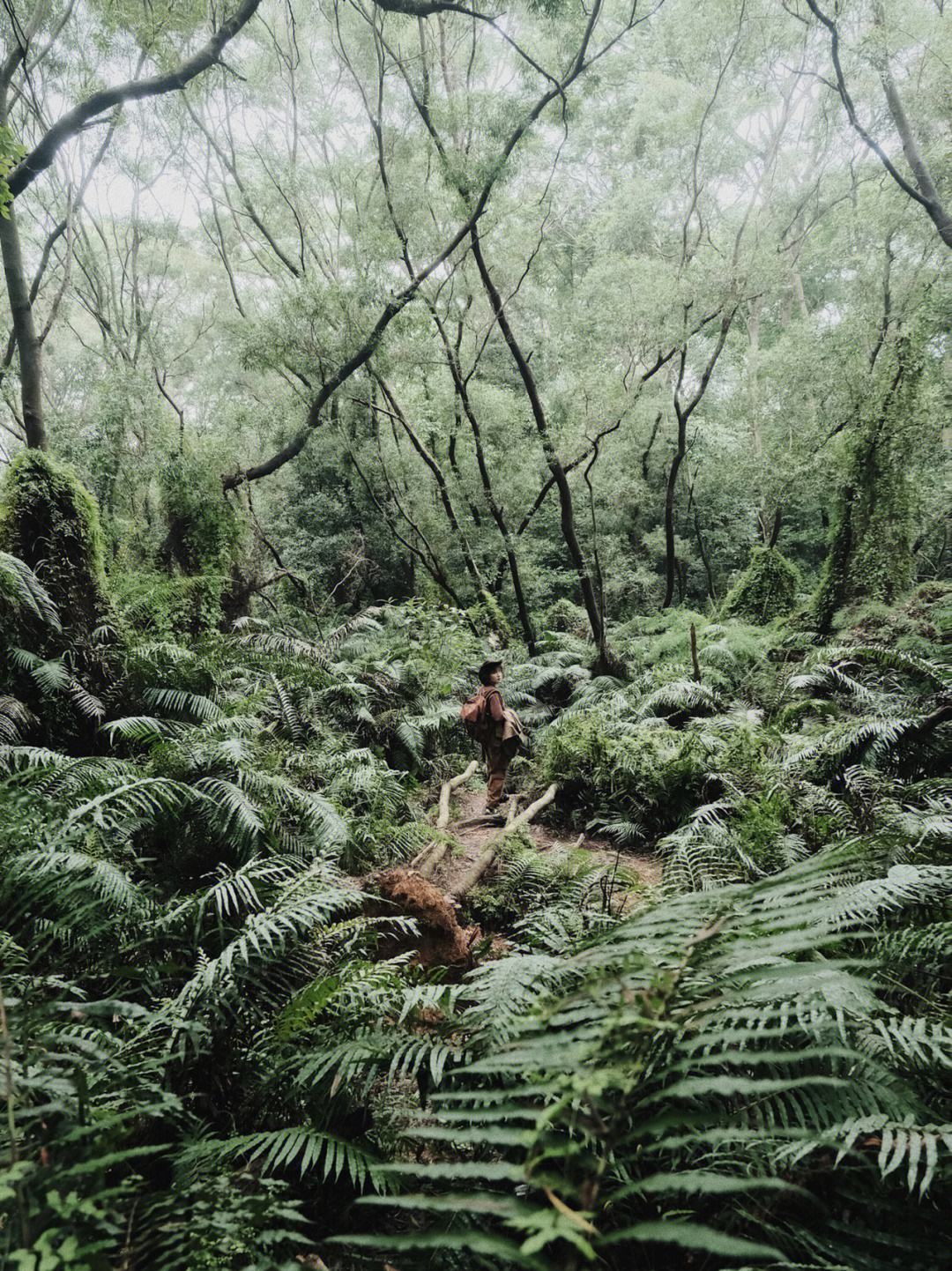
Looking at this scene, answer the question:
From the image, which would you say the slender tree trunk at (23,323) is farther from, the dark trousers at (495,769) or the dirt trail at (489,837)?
the dirt trail at (489,837)

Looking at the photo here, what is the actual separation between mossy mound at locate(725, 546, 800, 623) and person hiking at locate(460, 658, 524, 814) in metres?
9.12

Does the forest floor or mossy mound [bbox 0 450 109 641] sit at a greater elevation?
mossy mound [bbox 0 450 109 641]

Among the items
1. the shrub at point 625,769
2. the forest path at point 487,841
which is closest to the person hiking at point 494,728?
the forest path at point 487,841

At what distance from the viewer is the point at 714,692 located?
8.80 metres

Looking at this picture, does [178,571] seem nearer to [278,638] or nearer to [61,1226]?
[278,638]

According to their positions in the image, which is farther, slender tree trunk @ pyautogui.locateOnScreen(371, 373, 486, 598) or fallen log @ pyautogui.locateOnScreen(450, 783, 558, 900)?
slender tree trunk @ pyautogui.locateOnScreen(371, 373, 486, 598)

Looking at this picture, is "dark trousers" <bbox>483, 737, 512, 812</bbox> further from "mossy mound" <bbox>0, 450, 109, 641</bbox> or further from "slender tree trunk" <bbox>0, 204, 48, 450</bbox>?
"slender tree trunk" <bbox>0, 204, 48, 450</bbox>

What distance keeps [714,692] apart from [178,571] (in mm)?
8588

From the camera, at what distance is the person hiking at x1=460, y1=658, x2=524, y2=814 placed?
6793 mm

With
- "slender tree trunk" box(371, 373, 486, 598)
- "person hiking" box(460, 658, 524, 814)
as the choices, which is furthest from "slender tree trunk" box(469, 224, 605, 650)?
"person hiking" box(460, 658, 524, 814)

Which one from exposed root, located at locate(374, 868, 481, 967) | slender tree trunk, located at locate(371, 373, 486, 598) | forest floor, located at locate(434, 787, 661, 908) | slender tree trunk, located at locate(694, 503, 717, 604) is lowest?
forest floor, located at locate(434, 787, 661, 908)

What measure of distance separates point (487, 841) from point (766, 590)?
11.0 meters

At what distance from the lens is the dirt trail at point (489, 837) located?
5234mm

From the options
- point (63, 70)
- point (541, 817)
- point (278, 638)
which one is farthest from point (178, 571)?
point (63, 70)
